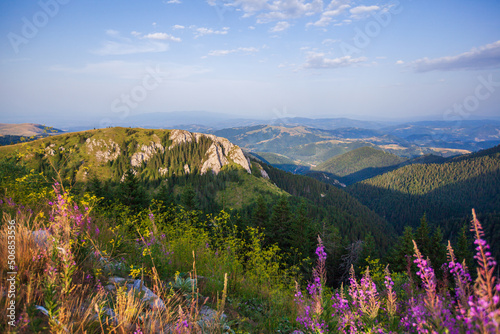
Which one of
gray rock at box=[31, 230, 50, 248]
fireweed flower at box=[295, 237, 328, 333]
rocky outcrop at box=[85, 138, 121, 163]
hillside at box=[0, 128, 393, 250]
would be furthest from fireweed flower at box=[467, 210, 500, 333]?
rocky outcrop at box=[85, 138, 121, 163]

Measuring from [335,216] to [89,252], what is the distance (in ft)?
383

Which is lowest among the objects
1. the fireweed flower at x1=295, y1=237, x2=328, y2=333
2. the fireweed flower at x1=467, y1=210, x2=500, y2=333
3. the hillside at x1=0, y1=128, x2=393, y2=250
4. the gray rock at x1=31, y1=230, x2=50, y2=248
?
the hillside at x1=0, y1=128, x2=393, y2=250

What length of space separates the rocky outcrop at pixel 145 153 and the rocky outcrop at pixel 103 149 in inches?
415

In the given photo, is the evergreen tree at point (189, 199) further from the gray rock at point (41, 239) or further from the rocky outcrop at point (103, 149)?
the rocky outcrop at point (103, 149)

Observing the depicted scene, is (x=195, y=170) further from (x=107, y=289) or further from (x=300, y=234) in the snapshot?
(x=107, y=289)

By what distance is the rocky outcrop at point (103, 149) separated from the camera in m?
134

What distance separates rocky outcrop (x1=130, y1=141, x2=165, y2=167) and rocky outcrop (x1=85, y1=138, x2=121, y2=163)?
1054 cm

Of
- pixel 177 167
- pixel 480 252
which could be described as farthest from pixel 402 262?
pixel 177 167

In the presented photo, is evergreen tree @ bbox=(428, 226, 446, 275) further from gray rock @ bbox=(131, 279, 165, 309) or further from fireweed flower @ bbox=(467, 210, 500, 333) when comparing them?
gray rock @ bbox=(131, 279, 165, 309)

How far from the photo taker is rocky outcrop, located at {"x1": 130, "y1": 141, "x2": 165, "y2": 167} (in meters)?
137

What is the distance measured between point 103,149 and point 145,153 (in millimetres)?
23169

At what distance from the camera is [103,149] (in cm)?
13662

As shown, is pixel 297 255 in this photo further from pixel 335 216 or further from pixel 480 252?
pixel 335 216

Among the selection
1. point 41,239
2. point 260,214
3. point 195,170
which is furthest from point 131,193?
point 195,170
